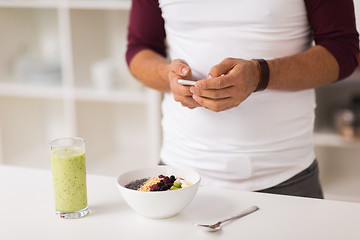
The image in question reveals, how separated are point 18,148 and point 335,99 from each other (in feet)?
6.18

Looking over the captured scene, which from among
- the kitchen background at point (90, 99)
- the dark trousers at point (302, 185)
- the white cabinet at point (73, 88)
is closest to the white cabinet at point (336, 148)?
the kitchen background at point (90, 99)

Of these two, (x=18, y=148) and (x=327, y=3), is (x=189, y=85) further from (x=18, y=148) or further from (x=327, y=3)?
(x=18, y=148)

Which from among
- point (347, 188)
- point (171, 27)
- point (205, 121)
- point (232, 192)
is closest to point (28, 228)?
point (232, 192)

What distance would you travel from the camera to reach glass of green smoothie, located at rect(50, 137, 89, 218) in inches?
39.0

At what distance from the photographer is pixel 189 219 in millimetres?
979

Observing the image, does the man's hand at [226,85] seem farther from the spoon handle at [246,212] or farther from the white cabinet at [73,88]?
the white cabinet at [73,88]

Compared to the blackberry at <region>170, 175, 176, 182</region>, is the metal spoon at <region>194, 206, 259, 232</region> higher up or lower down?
lower down

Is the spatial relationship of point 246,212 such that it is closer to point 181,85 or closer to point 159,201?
point 159,201

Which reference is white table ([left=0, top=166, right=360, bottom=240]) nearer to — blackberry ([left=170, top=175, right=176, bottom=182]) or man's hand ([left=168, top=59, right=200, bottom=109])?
blackberry ([left=170, top=175, right=176, bottom=182])

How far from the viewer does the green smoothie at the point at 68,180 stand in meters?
0.99

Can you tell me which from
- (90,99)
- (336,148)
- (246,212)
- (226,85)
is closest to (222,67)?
(226,85)

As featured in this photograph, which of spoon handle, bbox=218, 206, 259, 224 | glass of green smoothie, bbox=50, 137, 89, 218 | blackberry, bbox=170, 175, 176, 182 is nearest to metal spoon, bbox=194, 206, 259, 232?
spoon handle, bbox=218, 206, 259, 224

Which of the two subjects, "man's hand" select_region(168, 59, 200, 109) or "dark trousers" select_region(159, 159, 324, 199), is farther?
"dark trousers" select_region(159, 159, 324, 199)

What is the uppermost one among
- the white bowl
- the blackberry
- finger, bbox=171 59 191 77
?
finger, bbox=171 59 191 77
